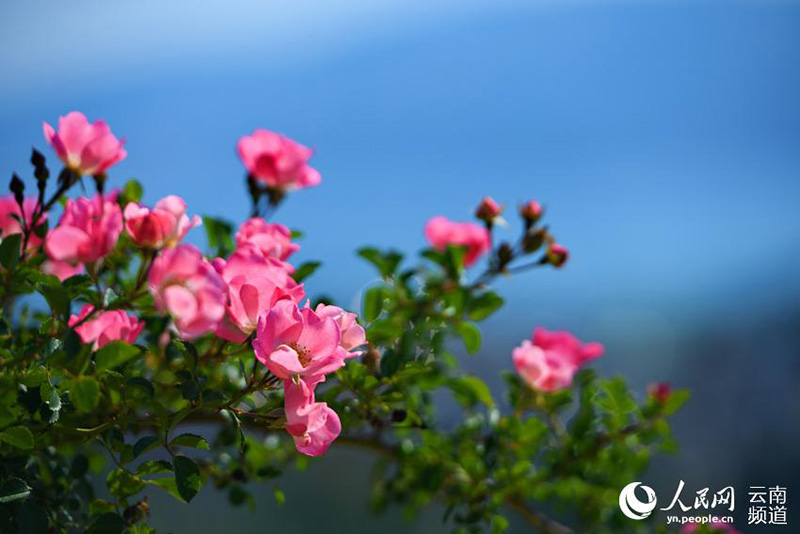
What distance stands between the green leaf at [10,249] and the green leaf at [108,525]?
10.1 inches

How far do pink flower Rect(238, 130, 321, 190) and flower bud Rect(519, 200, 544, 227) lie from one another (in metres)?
0.34

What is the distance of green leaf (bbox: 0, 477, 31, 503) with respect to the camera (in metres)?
0.62

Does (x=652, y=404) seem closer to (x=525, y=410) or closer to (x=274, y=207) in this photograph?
(x=525, y=410)

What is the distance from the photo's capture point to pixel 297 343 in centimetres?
61

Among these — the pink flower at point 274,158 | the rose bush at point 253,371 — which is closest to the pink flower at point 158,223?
the rose bush at point 253,371

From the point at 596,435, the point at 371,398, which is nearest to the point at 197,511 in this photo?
the point at 596,435

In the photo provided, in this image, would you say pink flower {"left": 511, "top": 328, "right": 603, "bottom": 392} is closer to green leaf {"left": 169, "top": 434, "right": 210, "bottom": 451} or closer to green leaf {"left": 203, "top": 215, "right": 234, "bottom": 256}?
green leaf {"left": 203, "top": 215, "right": 234, "bottom": 256}

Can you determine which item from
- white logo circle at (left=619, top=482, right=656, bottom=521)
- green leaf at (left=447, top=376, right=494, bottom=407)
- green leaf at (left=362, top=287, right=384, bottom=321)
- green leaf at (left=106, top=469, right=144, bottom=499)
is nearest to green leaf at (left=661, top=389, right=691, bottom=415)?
white logo circle at (left=619, top=482, right=656, bottom=521)

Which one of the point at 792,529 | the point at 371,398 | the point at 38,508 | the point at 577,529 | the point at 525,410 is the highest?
the point at 792,529

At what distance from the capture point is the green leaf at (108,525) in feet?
2.29

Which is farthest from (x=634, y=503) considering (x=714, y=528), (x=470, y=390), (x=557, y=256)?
(x=557, y=256)

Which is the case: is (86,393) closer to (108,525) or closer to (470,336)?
(108,525)

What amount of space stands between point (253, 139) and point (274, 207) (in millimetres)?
108

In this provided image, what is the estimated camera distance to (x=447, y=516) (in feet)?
3.65
